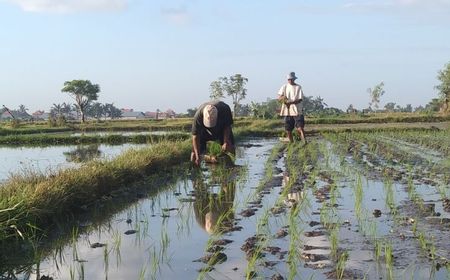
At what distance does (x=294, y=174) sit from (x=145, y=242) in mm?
2909

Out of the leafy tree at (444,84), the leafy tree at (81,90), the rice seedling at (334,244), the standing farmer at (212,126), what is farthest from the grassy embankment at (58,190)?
the leafy tree at (81,90)

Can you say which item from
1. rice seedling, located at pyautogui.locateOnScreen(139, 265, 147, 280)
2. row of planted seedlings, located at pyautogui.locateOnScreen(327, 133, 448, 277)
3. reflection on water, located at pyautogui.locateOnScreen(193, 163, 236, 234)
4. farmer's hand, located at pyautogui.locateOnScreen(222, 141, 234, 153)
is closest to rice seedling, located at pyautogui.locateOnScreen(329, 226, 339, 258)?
row of planted seedlings, located at pyautogui.locateOnScreen(327, 133, 448, 277)

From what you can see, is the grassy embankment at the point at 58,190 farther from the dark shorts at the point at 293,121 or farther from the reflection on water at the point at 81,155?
the dark shorts at the point at 293,121

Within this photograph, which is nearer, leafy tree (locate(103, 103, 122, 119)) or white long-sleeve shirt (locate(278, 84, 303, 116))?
white long-sleeve shirt (locate(278, 84, 303, 116))

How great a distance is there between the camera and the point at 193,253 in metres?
2.99

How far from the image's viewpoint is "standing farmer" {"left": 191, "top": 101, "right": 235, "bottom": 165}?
5.98 m

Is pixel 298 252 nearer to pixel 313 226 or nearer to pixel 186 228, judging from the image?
pixel 313 226

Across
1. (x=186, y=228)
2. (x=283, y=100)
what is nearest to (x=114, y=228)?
(x=186, y=228)

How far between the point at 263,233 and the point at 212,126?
2879mm

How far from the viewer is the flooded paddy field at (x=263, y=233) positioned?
2.63m

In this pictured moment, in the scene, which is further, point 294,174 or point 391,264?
point 294,174

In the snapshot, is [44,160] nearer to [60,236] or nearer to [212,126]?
[212,126]

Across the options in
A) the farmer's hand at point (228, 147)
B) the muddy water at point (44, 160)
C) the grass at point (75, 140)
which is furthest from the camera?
the grass at point (75, 140)

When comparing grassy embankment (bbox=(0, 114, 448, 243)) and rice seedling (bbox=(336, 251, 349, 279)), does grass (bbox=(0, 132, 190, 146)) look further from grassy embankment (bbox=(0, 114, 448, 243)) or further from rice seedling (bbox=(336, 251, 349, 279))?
rice seedling (bbox=(336, 251, 349, 279))
